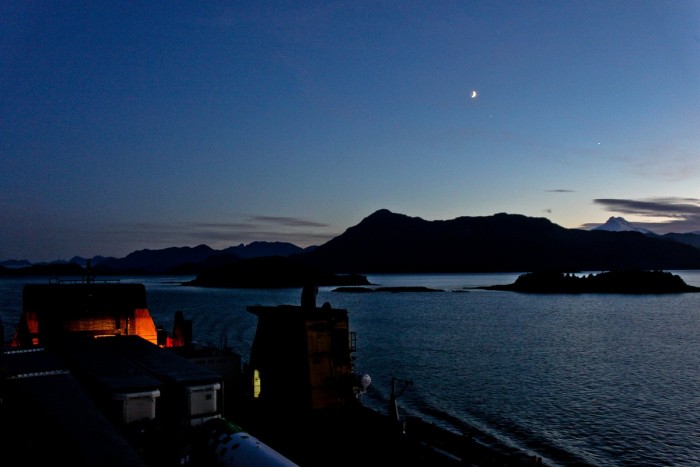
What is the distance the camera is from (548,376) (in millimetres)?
61219

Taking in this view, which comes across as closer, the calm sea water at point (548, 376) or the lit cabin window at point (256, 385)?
the lit cabin window at point (256, 385)

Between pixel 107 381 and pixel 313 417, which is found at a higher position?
pixel 107 381

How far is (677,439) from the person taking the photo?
1554 inches

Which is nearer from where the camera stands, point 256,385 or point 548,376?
point 256,385

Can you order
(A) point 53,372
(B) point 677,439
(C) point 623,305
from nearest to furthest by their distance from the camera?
(A) point 53,372 < (B) point 677,439 < (C) point 623,305

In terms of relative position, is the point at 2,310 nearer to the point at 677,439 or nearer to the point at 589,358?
the point at 589,358

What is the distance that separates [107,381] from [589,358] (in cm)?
6847

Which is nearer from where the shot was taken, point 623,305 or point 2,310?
point 2,310

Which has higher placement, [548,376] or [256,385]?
[256,385]

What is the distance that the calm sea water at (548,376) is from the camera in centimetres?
3950

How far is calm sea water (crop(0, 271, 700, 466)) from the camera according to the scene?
39.5 meters

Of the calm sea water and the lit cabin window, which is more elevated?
the lit cabin window

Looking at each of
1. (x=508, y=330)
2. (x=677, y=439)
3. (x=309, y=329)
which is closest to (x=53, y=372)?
(x=309, y=329)

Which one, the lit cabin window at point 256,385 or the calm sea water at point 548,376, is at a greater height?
the lit cabin window at point 256,385
